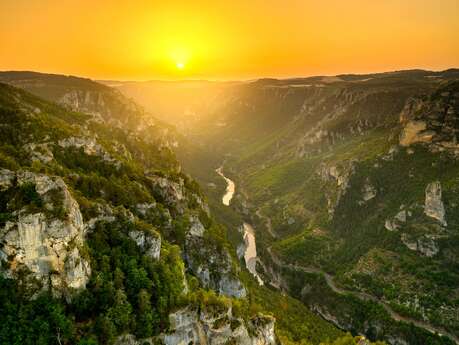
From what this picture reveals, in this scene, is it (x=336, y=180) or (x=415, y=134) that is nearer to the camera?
(x=415, y=134)

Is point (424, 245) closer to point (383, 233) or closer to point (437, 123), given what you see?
point (383, 233)

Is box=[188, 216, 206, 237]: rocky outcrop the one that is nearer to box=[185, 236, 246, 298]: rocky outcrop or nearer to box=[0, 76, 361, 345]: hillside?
box=[0, 76, 361, 345]: hillside

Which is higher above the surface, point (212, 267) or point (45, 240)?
point (45, 240)

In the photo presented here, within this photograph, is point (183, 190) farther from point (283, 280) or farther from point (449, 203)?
point (449, 203)

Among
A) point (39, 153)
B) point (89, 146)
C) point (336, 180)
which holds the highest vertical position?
point (39, 153)

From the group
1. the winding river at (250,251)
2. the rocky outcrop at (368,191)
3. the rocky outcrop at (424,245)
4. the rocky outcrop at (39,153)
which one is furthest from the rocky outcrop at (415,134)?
the rocky outcrop at (39,153)

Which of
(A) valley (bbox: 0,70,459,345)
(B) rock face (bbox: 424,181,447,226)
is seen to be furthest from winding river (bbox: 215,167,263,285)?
(B) rock face (bbox: 424,181,447,226)

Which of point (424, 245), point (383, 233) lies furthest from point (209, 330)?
point (383, 233)
